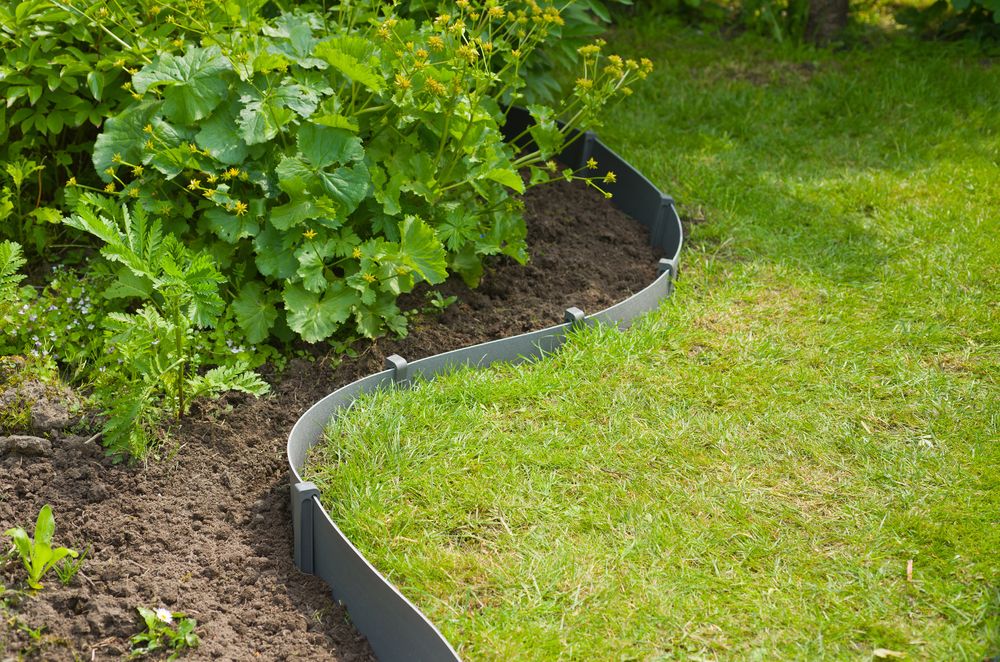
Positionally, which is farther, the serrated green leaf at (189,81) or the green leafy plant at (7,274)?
the serrated green leaf at (189,81)

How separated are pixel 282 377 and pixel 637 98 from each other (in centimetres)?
321

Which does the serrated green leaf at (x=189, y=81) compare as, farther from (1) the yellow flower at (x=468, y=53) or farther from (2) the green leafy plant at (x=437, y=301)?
(2) the green leafy plant at (x=437, y=301)

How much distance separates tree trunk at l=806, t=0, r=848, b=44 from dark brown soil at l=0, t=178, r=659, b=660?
3868 mm

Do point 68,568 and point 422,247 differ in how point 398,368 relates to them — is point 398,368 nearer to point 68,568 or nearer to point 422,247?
point 422,247

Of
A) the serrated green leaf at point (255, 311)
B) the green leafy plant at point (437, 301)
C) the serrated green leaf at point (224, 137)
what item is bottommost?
the green leafy plant at point (437, 301)

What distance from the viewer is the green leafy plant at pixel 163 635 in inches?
98.3

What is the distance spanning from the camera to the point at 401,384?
3.47 metres

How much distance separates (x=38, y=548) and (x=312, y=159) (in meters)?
1.50

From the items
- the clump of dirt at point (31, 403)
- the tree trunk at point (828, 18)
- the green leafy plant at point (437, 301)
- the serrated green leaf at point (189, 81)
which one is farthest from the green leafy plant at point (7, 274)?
the tree trunk at point (828, 18)

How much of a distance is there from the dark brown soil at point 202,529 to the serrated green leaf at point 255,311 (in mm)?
170

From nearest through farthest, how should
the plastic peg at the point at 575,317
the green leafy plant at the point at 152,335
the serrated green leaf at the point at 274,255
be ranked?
1. the green leafy plant at the point at 152,335
2. the serrated green leaf at the point at 274,255
3. the plastic peg at the point at 575,317

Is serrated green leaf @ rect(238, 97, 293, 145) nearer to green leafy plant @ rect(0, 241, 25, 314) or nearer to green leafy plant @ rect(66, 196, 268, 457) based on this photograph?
green leafy plant @ rect(66, 196, 268, 457)

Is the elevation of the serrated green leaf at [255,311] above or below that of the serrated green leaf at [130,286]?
below

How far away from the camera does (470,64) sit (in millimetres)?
3369
